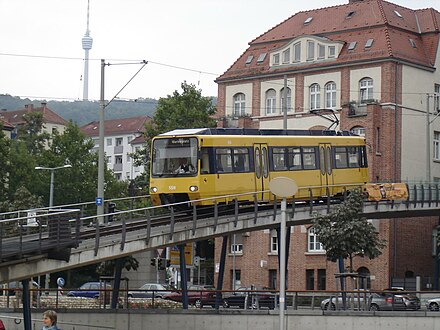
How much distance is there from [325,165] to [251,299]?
31.1 feet

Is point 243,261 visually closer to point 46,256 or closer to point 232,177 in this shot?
point 232,177

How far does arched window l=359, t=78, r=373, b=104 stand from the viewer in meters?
74.2

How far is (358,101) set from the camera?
74.6 metres

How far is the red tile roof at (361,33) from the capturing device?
74938mm

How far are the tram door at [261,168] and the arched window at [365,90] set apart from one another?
1148 inches

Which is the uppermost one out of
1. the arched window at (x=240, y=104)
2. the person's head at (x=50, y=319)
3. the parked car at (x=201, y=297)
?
the arched window at (x=240, y=104)

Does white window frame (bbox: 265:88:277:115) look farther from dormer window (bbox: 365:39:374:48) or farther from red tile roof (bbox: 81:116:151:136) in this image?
red tile roof (bbox: 81:116:151:136)

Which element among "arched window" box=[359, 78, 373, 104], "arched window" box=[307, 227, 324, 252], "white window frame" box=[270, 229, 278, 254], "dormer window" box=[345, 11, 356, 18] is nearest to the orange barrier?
"arched window" box=[359, 78, 373, 104]

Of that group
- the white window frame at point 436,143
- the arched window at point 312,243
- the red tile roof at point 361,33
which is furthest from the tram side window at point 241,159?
the white window frame at point 436,143

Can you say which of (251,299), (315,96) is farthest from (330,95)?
(251,299)

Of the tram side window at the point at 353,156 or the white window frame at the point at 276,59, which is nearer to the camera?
the tram side window at the point at 353,156

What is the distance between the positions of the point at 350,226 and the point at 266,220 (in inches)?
157

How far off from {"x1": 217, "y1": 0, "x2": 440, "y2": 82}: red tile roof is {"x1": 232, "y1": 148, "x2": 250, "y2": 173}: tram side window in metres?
30.1

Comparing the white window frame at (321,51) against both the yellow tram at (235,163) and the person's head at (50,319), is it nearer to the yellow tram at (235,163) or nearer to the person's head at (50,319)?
the yellow tram at (235,163)
